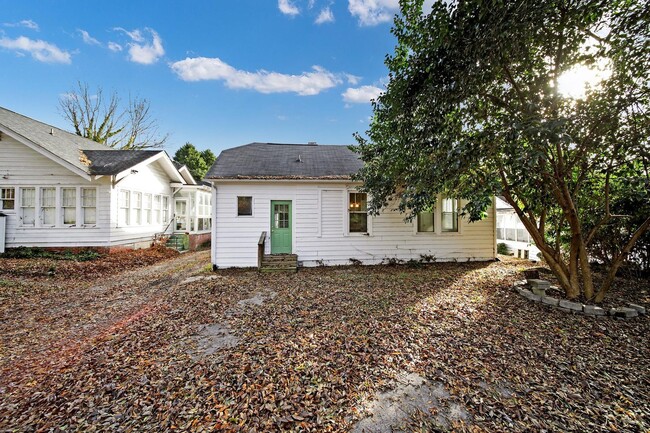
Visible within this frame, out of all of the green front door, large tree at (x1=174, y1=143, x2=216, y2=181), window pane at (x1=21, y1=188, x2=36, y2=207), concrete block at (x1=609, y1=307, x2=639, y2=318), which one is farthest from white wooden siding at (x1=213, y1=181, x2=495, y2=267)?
large tree at (x1=174, y1=143, x2=216, y2=181)

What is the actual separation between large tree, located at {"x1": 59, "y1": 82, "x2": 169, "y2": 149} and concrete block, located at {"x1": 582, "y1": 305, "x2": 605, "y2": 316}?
30.8 meters

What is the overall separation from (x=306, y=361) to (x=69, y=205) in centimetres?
1325

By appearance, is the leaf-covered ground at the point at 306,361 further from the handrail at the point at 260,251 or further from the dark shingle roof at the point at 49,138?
the dark shingle roof at the point at 49,138

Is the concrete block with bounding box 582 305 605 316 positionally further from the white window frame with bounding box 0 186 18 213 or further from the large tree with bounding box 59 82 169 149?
the large tree with bounding box 59 82 169 149

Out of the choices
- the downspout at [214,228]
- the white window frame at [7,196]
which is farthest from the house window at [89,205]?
the downspout at [214,228]

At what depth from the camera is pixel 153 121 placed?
24422 mm

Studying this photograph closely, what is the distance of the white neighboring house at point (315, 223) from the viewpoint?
893 centimetres

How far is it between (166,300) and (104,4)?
12244 mm

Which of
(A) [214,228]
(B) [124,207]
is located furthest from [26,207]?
(A) [214,228]

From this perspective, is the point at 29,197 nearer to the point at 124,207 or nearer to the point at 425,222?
the point at 124,207

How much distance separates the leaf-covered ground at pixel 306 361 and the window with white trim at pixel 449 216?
4172 millimetres

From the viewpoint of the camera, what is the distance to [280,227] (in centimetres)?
929

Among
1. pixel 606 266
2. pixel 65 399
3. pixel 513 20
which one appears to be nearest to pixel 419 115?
pixel 513 20

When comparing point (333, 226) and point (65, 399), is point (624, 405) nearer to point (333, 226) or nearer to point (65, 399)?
point (65, 399)
